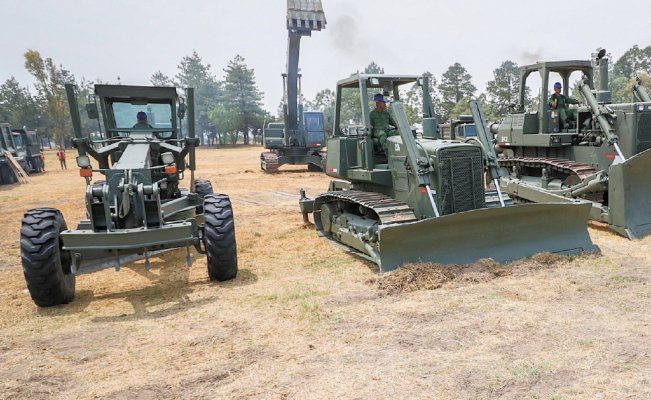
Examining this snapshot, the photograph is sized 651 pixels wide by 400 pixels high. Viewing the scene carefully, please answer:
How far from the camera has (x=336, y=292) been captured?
18.4 feet

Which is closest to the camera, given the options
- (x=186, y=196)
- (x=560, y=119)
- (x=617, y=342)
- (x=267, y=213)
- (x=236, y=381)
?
(x=236, y=381)

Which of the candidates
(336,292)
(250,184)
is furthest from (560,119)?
(250,184)

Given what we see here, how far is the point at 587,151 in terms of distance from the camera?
31.4ft

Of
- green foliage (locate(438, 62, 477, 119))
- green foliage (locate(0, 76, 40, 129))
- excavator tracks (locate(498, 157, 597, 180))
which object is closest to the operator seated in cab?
excavator tracks (locate(498, 157, 597, 180))

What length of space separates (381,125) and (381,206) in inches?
58.9

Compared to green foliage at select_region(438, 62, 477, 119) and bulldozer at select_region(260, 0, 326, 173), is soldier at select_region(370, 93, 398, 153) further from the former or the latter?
green foliage at select_region(438, 62, 477, 119)

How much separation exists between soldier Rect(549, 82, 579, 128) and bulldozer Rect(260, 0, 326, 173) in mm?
10957

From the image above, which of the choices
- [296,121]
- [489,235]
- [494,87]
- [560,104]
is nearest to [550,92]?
[560,104]

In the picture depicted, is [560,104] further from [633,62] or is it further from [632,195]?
[633,62]

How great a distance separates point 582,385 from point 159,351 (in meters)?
3.22

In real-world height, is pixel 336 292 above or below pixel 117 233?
below

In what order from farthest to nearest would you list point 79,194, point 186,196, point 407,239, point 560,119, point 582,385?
point 79,194
point 560,119
point 186,196
point 407,239
point 582,385

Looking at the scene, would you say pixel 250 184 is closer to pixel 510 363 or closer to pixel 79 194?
pixel 79 194

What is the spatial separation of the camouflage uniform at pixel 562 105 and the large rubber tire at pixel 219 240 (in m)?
7.44
